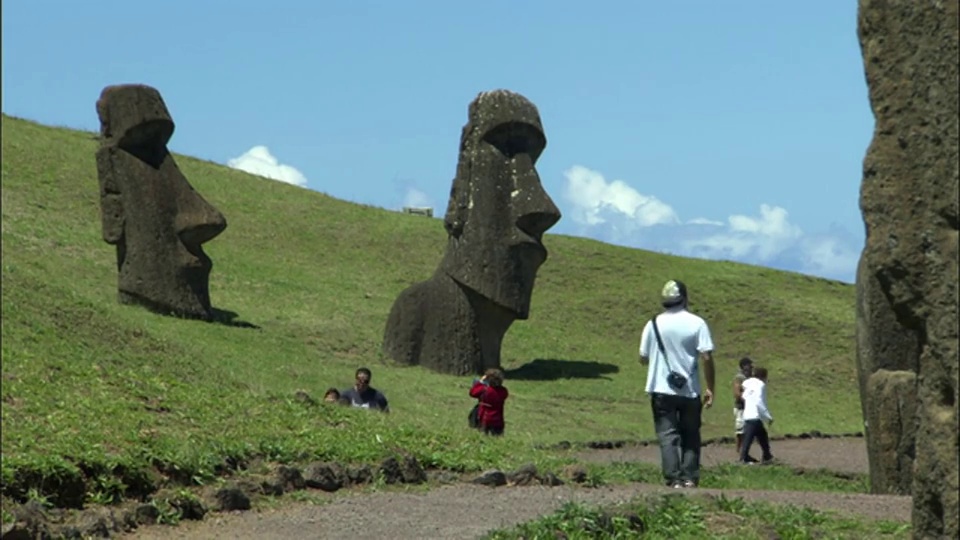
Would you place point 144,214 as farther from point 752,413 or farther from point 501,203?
point 752,413

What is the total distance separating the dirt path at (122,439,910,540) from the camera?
35.1ft

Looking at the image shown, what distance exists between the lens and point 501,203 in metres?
28.0

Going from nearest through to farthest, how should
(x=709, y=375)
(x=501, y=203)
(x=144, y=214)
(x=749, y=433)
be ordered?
(x=709, y=375) < (x=749, y=433) < (x=144, y=214) < (x=501, y=203)

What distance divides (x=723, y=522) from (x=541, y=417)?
1460cm

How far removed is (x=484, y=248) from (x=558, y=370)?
120 inches

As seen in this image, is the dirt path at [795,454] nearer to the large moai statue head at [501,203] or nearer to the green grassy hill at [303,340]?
the green grassy hill at [303,340]

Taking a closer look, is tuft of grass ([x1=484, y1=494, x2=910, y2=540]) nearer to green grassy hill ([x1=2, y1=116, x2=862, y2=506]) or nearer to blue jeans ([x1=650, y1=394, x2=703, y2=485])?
blue jeans ([x1=650, y1=394, x2=703, y2=485])

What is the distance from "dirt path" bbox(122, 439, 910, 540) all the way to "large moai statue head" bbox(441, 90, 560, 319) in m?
15.0

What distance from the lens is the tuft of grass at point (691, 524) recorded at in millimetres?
9320

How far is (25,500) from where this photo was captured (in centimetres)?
1137

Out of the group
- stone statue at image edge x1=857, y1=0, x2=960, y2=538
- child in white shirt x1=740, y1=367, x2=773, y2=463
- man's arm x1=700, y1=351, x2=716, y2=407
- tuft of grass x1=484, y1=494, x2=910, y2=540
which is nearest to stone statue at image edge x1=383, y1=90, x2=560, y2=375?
child in white shirt x1=740, y1=367, x2=773, y2=463

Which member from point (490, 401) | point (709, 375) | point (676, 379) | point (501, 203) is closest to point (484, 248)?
point (501, 203)

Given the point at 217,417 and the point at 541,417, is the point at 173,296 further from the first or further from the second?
the point at 217,417

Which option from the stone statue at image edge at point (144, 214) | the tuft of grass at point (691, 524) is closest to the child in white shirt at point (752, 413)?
the tuft of grass at point (691, 524)
